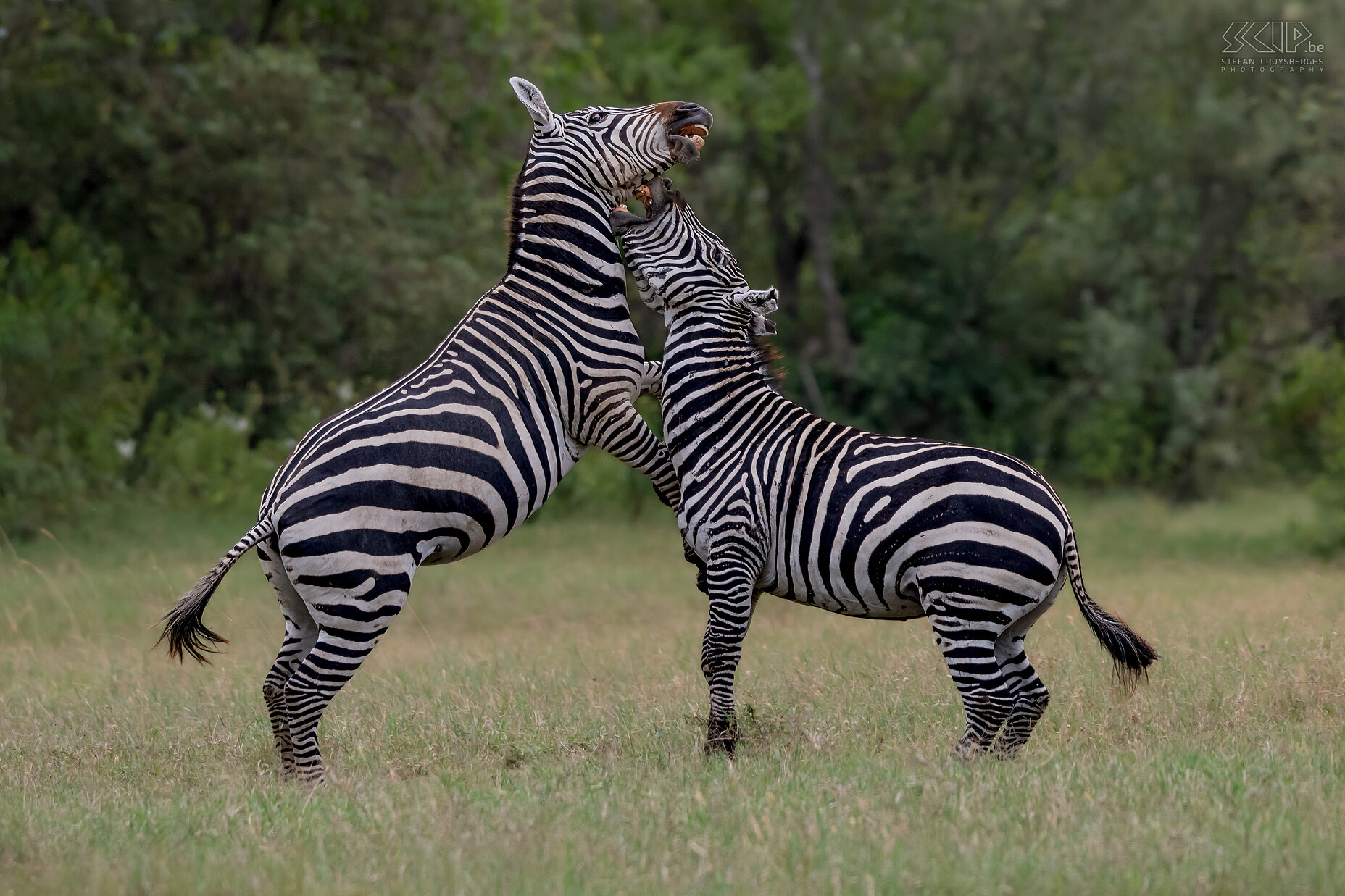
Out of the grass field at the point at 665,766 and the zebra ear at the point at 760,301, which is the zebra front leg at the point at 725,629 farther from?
the zebra ear at the point at 760,301

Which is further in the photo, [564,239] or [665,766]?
[564,239]

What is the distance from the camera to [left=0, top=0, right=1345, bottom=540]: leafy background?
14.4m

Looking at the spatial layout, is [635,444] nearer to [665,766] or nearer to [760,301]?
[760,301]

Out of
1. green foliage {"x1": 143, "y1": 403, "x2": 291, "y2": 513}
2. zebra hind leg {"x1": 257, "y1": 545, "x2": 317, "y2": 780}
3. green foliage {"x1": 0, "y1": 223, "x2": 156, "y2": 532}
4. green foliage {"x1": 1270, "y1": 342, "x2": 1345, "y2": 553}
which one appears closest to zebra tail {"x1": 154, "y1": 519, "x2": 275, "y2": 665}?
zebra hind leg {"x1": 257, "y1": 545, "x2": 317, "y2": 780}

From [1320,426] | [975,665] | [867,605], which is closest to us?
[975,665]

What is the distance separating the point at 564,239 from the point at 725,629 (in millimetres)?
1894

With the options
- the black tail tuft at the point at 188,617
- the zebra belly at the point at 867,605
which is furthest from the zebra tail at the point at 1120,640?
the black tail tuft at the point at 188,617

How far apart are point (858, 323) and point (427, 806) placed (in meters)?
22.2

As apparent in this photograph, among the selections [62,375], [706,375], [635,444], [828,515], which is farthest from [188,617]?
[62,375]

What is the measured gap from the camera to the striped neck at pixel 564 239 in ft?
19.6

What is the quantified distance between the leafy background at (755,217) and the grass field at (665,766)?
5228mm

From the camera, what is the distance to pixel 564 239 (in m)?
6.03

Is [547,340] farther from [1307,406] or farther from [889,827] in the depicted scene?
[1307,406]

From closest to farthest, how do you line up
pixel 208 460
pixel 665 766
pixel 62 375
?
pixel 665 766 < pixel 62 375 < pixel 208 460
